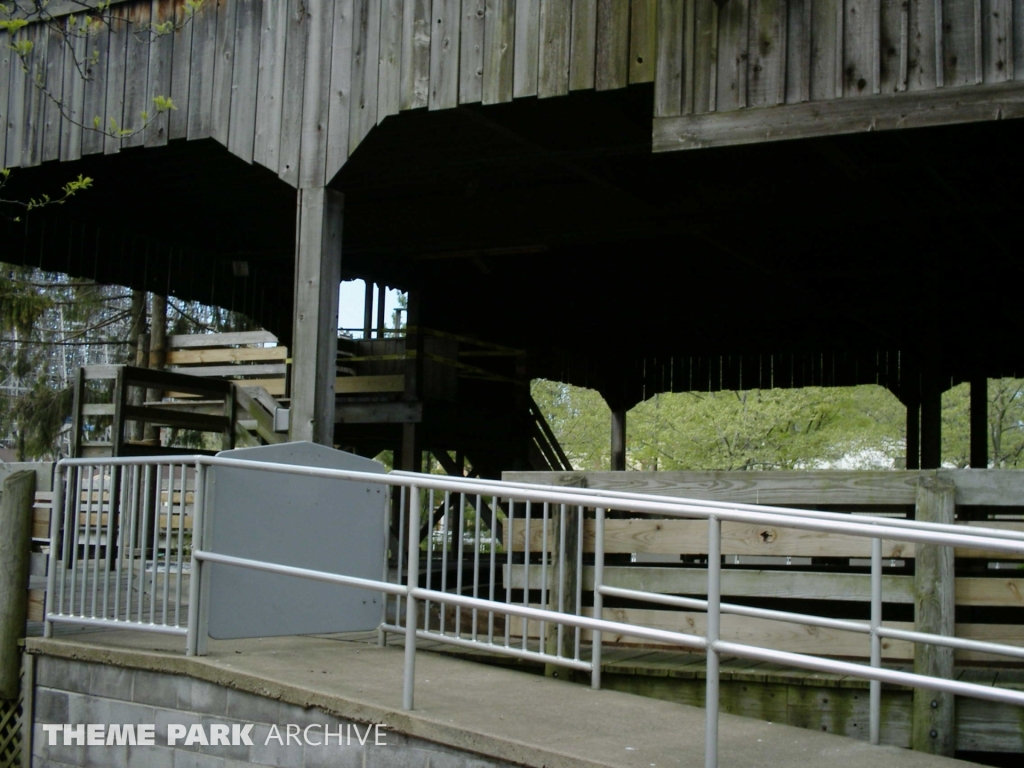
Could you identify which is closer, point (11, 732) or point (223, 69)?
point (11, 732)

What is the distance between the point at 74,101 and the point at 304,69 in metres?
2.22

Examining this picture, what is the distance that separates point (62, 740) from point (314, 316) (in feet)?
10.6

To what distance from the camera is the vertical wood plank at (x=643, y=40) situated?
7309 millimetres

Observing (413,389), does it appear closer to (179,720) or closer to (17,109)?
(17,109)

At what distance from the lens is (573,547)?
6504 millimetres

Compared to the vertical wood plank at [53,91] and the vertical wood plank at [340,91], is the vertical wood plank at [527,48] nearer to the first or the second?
the vertical wood plank at [340,91]

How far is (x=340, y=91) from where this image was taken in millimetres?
8352

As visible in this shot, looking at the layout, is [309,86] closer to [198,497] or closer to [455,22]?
[455,22]

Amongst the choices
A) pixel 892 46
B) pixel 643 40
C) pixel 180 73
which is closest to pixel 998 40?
pixel 892 46

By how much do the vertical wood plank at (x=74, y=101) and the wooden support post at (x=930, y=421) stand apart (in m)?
9.37

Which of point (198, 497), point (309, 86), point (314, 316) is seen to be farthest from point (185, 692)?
point (309, 86)

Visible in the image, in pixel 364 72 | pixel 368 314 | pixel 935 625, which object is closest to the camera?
pixel 935 625

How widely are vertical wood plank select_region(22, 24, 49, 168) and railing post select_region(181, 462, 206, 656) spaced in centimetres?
458

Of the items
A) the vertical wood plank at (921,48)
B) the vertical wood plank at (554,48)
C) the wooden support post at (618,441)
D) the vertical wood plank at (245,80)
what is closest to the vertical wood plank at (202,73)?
the vertical wood plank at (245,80)
